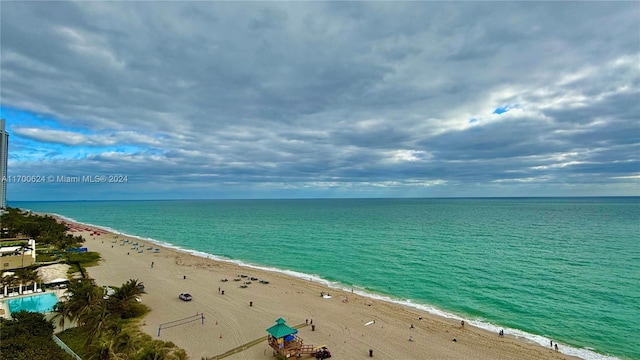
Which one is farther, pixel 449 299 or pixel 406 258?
pixel 406 258

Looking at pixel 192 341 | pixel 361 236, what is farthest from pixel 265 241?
pixel 192 341

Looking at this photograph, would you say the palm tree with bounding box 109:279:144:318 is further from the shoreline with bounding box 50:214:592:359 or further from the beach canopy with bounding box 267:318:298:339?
the beach canopy with bounding box 267:318:298:339

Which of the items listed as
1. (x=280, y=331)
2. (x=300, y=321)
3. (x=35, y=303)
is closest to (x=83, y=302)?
(x=35, y=303)

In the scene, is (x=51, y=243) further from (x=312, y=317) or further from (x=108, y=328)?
(x=312, y=317)

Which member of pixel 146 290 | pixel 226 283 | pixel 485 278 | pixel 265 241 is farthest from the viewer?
pixel 265 241

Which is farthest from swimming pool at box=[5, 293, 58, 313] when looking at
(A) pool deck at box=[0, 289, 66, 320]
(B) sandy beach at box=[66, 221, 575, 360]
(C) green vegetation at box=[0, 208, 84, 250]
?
(C) green vegetation at box=[0, 208, 84, 250]

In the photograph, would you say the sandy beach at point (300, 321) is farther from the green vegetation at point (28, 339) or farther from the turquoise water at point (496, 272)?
the green vegetation at point (28, 339)

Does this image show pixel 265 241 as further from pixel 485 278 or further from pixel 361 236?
pixel 485 278
